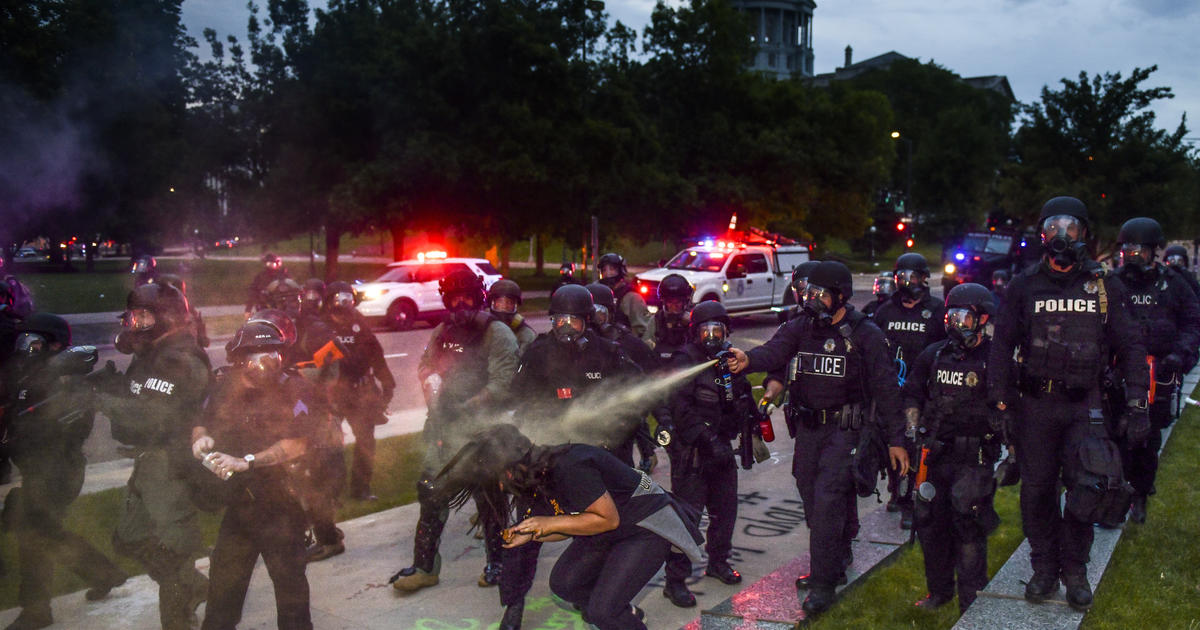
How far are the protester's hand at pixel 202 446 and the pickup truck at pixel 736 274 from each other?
16.1 m

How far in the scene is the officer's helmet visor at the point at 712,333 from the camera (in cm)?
568

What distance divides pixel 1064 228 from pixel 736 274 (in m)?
16.4

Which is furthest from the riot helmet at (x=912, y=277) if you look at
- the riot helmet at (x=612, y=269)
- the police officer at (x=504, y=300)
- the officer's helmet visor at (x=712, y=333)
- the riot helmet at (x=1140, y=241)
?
the police officer at (x=504, y=300)

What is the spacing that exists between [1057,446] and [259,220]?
105 ft

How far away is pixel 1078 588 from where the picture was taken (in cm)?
509

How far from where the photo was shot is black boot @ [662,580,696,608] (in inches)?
215

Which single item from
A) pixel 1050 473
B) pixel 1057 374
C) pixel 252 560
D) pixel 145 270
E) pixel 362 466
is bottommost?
pixel 362 466

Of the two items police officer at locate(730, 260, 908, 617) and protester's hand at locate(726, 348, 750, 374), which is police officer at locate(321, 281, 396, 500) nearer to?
protester's hand at locate(726, 348, 750, 374)

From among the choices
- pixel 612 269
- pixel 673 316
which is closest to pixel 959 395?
pixel 673 316

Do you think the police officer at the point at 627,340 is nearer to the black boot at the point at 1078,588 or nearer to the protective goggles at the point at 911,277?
the protective goggles at the point at 911,277

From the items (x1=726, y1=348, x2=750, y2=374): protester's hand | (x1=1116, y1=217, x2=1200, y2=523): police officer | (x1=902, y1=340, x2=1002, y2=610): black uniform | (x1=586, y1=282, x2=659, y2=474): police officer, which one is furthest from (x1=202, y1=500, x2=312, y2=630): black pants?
(x1=1116, y1=217, x2=1200, y2=523): police officer

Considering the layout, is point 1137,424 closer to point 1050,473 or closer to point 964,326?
point 1050,473

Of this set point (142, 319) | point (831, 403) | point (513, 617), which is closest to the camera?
point (142, 319)

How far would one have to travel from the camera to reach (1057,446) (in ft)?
16.9
